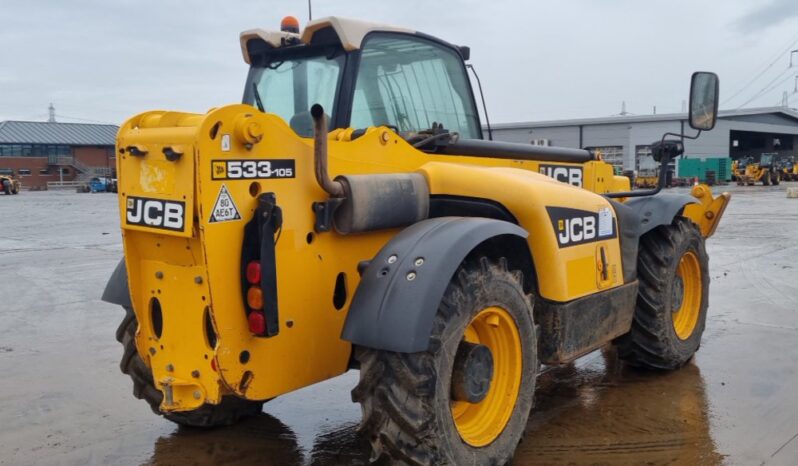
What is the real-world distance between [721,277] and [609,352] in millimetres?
4504

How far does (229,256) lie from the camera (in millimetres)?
3094

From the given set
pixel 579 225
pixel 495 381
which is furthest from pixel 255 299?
pixel 579 225

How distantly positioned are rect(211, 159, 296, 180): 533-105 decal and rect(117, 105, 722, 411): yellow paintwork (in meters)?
0.02

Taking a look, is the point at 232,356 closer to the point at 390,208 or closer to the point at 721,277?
the point at 390,208

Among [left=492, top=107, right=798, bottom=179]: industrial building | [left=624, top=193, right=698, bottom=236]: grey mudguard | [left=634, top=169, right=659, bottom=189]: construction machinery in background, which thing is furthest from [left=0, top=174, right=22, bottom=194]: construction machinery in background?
[left=624, top=193, right=698, bottom=236]: grey mudguard

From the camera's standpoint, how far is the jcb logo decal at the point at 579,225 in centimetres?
399

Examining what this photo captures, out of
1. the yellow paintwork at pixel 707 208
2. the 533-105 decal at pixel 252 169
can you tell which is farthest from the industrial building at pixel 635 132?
the 533-105 decal at pixel 252 169

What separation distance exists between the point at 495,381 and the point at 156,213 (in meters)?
1.83

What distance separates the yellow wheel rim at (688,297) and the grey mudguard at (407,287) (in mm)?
2836

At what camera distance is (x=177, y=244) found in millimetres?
3180

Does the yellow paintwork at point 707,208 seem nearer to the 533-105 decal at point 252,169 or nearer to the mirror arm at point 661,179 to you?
the mirror arm at point 661,179

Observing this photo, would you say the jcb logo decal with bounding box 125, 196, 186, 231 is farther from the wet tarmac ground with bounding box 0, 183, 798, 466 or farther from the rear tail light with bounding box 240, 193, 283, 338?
the wet tarmac ground with bounding box 0, 183, 798, 466

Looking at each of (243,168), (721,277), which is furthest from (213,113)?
(721,277)

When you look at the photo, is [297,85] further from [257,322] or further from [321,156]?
[257,322]
